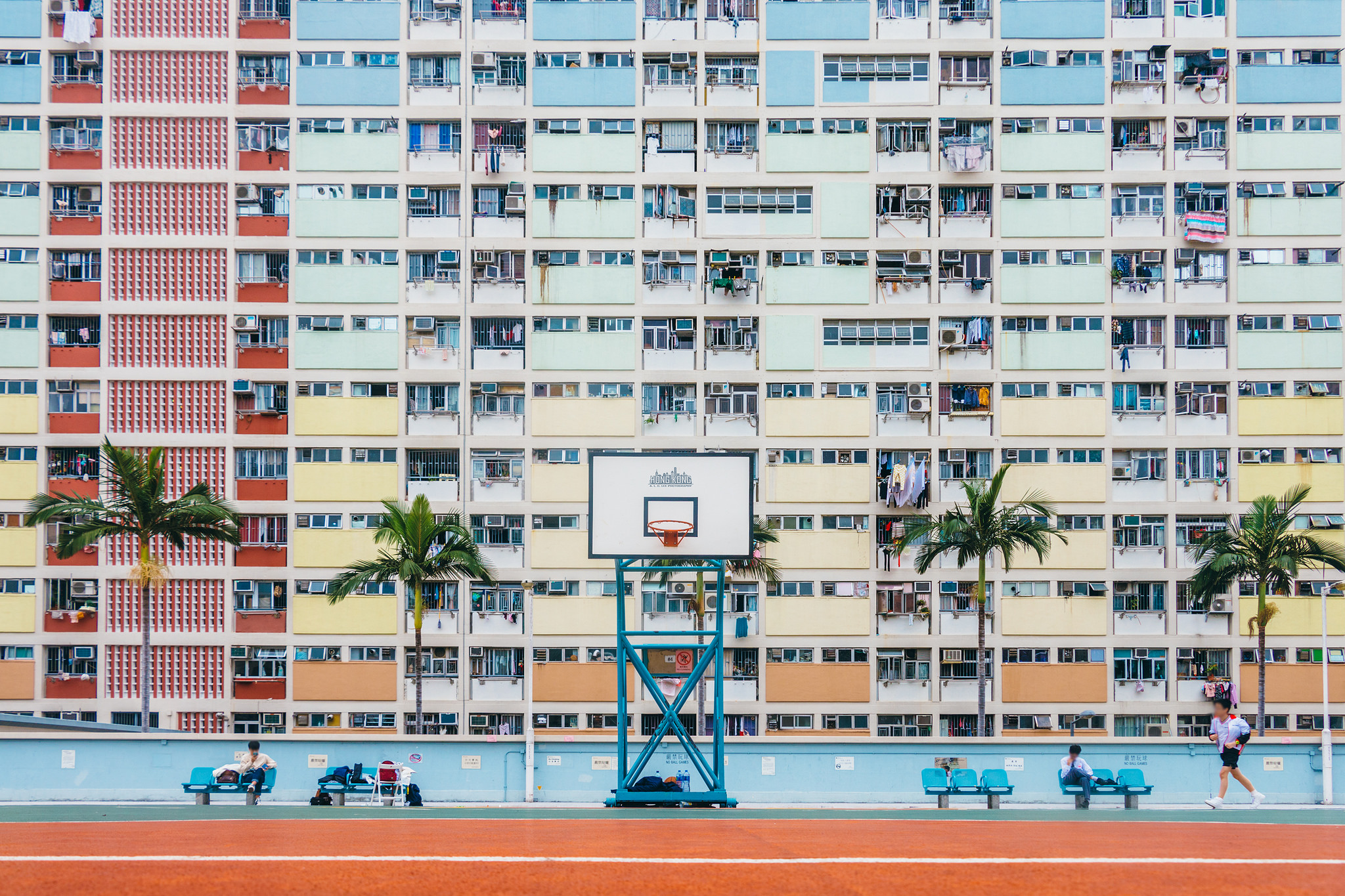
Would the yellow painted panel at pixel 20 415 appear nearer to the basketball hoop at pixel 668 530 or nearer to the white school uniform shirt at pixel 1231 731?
the basketball hoop at pixel 668 530

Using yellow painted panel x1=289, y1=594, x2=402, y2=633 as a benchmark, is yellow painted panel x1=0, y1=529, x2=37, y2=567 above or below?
above

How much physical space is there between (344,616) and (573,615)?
7.43 m

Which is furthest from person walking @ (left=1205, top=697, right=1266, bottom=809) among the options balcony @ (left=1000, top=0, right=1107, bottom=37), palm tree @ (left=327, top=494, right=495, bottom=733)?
balcony @ (left=1000, top=0, right=1107, bottom=37)

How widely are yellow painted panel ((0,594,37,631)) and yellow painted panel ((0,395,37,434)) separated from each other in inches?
215

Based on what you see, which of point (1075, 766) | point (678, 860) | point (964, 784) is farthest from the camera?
point (964, 784)

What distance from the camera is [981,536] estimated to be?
33.8 metres

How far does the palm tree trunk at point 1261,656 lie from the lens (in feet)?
113

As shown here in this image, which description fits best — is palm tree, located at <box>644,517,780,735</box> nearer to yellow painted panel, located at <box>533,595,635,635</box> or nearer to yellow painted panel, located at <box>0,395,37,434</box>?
yellow painted panel, located at <box>533,595,635,635</box>

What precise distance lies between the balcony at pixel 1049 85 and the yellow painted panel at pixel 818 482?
13.4 metres

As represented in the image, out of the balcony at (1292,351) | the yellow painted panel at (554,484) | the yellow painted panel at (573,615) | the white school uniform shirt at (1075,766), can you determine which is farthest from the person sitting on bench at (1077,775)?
the balcony at (1292,351)

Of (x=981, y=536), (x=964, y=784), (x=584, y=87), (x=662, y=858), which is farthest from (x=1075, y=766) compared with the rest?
(x=584, y=87)

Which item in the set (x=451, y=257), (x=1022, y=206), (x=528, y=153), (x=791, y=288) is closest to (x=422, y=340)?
(x=451, y=257)

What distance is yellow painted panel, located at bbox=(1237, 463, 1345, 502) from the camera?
127ft

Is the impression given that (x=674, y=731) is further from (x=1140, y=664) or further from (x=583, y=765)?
(x=1140, y=664)
